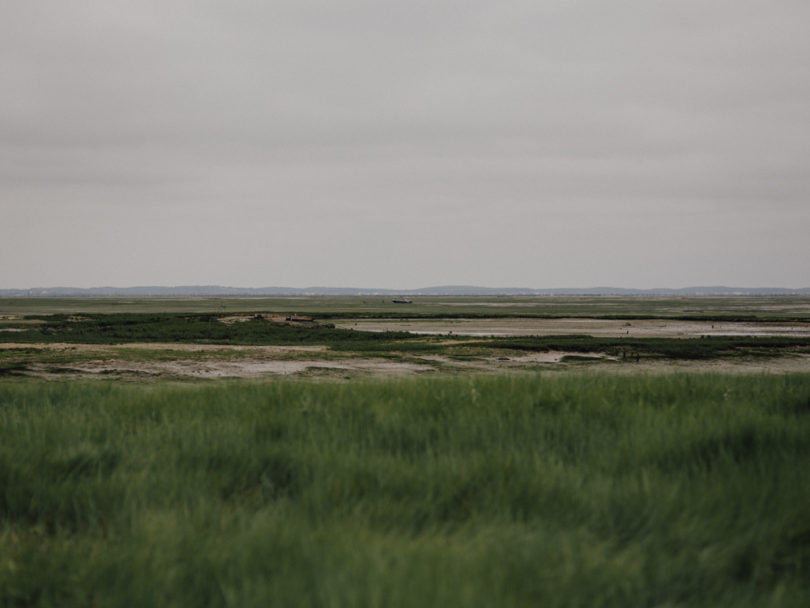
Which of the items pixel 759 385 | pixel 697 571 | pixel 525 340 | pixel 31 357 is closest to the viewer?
pixel 697 571

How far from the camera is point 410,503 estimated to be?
3.71 meters

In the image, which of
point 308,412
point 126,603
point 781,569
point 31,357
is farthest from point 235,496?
point 31,357

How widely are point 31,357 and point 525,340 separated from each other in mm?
25165

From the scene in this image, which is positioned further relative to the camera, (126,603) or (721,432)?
(721,432)

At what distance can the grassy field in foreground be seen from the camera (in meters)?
2.72

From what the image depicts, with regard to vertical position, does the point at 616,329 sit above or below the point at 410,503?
below

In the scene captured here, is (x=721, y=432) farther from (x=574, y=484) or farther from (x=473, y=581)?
(x=473, y=581)

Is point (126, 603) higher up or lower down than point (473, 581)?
lower down

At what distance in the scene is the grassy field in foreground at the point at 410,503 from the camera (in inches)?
107

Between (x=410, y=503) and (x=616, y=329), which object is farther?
(x=616, y=329)

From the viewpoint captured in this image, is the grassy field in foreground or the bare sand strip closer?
the grassy field in foreground

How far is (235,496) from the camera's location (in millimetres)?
3998

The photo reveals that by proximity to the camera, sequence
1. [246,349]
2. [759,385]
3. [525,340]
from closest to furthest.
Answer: [759,385] → [246,349] → [525,340]

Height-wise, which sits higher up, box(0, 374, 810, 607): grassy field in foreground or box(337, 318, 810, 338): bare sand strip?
box(0, 374, 810, 607): grassy field in foreground
